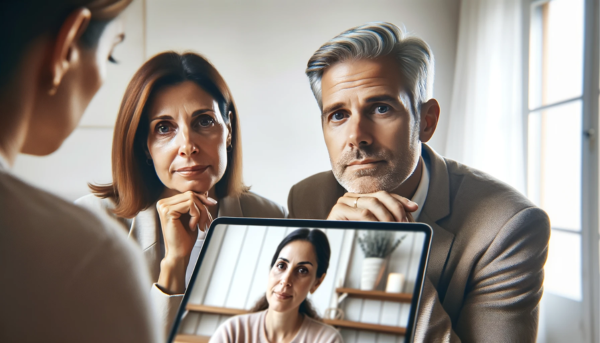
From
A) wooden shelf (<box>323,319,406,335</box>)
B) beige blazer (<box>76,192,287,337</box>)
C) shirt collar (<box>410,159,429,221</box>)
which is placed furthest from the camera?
beige blazer (<box>76,192,287,337</box>)

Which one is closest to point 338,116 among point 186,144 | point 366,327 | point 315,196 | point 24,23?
point 315,196

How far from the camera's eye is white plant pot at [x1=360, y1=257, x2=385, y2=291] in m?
0.65

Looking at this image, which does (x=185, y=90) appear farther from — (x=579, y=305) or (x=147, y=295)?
(x=579, y=305)

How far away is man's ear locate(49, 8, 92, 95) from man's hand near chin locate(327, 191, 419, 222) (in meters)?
0.91

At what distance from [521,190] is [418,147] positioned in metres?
0.25

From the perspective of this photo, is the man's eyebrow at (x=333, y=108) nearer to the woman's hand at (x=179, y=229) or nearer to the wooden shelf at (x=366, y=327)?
the woman's hand at (x=179, y=229)

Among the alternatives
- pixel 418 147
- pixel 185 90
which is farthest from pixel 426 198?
pixel 185 90

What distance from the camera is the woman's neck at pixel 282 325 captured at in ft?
2.04

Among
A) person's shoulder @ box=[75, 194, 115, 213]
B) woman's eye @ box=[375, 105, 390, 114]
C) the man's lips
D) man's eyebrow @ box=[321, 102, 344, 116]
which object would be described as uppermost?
man's eyebrow @ box=[321, 102, 344, 116]

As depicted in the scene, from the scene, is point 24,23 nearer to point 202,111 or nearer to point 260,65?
point 202,111

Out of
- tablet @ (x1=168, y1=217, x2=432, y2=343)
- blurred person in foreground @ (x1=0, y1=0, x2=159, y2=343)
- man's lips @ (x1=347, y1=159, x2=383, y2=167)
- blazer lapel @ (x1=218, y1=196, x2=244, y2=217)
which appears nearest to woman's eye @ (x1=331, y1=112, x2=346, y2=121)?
man's lips @ (x1=347, y1=159, x2=383, y2=167)

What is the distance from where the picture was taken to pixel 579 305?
100cm

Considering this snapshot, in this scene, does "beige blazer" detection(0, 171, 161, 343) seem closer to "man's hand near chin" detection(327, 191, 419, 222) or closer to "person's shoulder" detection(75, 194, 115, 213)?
"person's shoulder" detection(75, 194, 115, 213)

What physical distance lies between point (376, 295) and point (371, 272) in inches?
1.7
